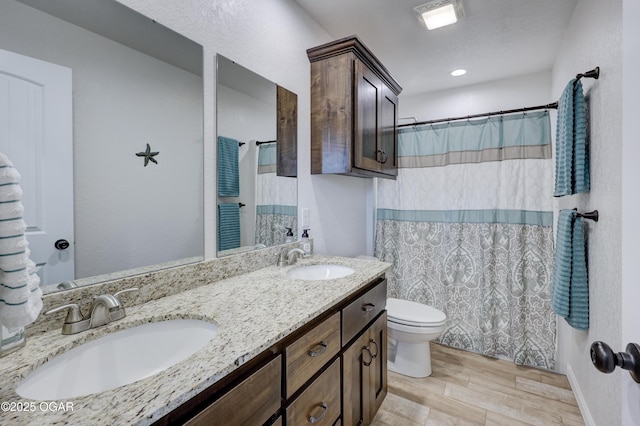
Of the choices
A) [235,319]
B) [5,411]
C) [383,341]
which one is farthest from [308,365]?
[383,341]

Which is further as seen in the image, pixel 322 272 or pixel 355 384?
pixel 322 272

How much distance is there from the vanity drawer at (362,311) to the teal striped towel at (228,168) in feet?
2.45

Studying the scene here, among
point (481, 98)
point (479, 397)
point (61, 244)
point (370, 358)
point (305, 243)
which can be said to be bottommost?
point (479, 397)

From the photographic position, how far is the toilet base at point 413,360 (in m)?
2.07

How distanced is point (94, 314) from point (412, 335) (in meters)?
1.78

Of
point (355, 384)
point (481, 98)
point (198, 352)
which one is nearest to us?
point (198, 352)

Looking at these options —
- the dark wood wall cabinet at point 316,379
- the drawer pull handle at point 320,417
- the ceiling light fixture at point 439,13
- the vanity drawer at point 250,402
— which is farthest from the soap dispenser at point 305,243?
the ceiling light fixture at point 439,13

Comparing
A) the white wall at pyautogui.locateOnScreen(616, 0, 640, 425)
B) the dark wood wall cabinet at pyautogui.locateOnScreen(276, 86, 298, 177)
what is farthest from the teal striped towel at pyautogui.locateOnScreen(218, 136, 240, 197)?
the white wall at pyautogui.locateOnScreen(616, 0, 640, 425)

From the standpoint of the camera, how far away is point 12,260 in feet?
1.74

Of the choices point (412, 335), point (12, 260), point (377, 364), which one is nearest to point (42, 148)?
point (12, 260)

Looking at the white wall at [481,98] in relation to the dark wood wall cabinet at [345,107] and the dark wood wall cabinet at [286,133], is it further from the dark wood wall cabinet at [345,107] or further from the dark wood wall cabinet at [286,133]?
the dark wood wall cabinet at [286,133]

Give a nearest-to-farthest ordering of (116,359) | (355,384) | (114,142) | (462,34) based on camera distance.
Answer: (116,359) < (114,142) < (355,384) < (462,34)

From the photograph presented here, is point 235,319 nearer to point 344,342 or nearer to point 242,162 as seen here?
point 344,342

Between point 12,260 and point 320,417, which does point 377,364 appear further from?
point 12,260
